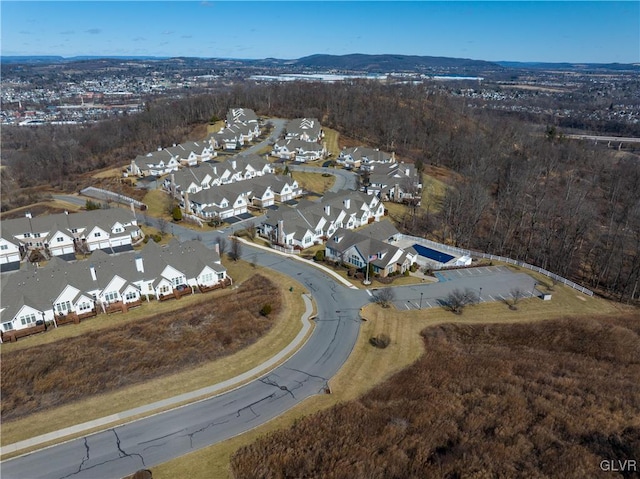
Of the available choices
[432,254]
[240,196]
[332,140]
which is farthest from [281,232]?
[332,140]

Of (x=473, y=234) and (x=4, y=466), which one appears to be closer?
(x=4, y=466)

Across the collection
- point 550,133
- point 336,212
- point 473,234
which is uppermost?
point 550,133

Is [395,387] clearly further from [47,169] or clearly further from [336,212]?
[47,169]

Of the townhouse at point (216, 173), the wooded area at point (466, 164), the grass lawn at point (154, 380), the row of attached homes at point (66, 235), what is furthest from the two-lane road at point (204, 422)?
the townhouse at point (216, 173)

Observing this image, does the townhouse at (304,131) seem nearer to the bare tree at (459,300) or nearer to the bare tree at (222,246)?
the bare tree at (222,246)

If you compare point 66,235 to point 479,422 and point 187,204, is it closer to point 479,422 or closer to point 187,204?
point 187,204

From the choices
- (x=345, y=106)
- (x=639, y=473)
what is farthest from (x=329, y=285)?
(x=345, y=106)
